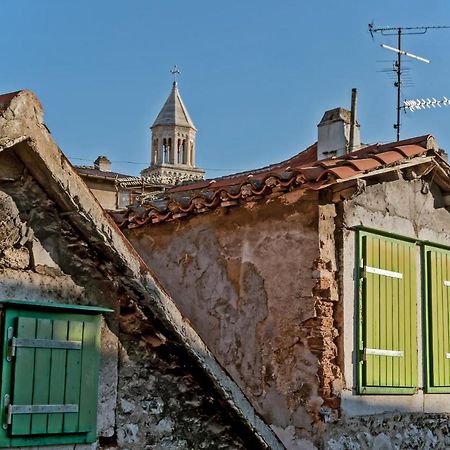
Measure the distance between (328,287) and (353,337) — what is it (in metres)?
0.56

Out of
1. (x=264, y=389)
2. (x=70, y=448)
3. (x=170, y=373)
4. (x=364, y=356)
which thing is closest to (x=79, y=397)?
(x=70, y=448)

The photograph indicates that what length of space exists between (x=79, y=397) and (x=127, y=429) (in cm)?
50

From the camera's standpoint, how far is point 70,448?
4.73 m

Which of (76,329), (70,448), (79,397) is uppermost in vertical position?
(76,329)

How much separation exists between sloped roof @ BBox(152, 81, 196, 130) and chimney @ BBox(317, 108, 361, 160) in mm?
61196

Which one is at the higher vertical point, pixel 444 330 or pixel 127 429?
pixel 444 330

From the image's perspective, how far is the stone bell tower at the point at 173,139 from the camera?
233 feet

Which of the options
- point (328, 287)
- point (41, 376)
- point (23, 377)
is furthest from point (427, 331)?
point (23, 377)

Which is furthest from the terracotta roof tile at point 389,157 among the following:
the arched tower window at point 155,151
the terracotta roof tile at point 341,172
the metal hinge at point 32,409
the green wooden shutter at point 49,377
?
the arched tower window at point 155,151

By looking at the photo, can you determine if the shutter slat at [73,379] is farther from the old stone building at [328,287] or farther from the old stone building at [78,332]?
the old stone building at [328,287]

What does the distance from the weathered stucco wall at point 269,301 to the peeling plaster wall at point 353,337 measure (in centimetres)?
18

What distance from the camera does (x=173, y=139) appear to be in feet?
232

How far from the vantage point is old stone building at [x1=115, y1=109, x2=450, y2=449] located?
6.73 m

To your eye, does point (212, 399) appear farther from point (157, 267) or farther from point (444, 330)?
point (444, 330)
